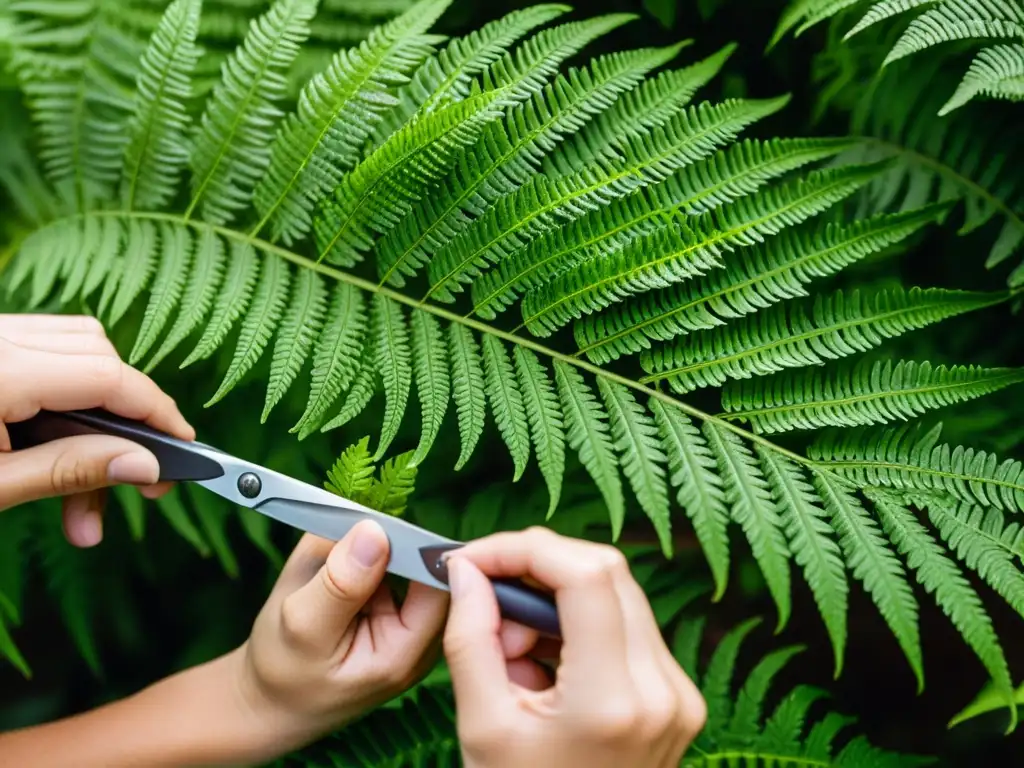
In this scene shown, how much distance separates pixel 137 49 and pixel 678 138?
0.69 meters

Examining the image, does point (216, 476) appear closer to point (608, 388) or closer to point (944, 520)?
point (608, 388)

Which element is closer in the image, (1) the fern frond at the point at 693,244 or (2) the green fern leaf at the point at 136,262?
(1) the fern frond at the point at 693,244

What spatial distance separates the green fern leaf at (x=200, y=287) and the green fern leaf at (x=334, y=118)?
66 millimetres

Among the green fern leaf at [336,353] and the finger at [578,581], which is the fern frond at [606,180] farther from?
the finger at [578,581]

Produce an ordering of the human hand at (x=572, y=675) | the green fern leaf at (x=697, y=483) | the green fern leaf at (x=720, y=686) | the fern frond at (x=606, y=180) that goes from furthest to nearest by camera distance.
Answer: the green fern leaf at (x=720, y=686), the fern frond at (x=606, y=180), the green fern leaf at (x=697, y=483), the human hand at (x=572, y=675)

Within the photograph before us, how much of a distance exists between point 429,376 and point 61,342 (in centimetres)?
37

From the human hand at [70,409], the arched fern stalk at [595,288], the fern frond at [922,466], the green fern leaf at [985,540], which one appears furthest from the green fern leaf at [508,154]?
the green fern leaf at [985,540]

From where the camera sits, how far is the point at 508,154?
3.01 ft

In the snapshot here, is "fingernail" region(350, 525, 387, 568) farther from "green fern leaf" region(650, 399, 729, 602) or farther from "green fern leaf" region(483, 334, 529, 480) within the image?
"green fern leaf" region(650, 399, 729, 602)

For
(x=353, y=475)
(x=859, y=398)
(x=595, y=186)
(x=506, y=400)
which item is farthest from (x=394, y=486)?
(x=859, y=398)

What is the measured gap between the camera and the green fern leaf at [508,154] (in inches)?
35.9

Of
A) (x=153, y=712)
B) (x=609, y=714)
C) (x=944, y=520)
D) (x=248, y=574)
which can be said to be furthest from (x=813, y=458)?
(x=248, y=574)

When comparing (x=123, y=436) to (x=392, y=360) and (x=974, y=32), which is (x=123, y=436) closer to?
(x=392, y=360)

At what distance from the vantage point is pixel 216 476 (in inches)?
32.3
